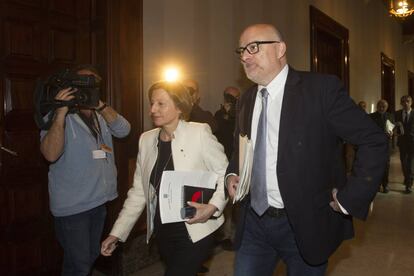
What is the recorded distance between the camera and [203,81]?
4551 millimetres

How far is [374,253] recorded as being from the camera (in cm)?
408

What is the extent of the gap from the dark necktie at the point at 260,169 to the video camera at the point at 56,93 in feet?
3.58

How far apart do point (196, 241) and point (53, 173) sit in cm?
97

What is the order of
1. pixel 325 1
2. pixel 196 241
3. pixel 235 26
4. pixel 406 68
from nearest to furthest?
pixel 196 241 < pixel 235 26 < pixel 325 1 < pixel 406 68

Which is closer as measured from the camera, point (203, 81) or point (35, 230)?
point (35, 230)

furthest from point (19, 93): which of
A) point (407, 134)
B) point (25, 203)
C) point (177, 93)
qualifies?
point (407, 134)

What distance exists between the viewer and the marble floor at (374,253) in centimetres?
361

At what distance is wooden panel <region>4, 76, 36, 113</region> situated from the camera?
2.92 m

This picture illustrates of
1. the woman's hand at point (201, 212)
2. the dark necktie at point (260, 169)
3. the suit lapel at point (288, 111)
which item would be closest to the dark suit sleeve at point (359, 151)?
the suit lapel at point (288, 111)

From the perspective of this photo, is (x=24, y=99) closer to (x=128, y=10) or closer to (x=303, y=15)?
(x=128, y=10)

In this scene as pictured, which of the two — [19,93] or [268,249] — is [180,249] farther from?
[19,93]

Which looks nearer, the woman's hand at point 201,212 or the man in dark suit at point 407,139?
the woman's hand at point 201,212

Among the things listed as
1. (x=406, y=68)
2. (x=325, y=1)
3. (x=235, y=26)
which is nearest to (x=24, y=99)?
(x=235, y=26)

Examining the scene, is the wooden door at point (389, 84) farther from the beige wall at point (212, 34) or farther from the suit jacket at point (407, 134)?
the suit jacket at point (407, 134)
